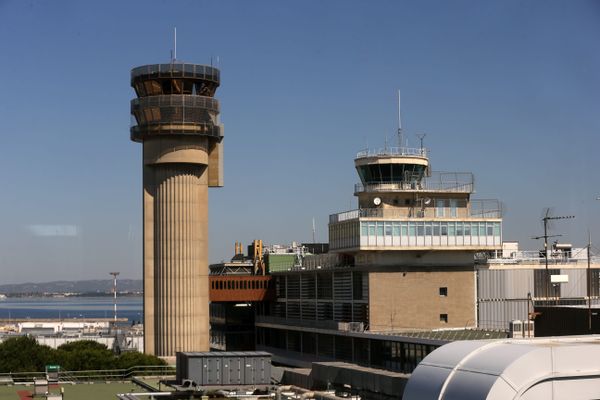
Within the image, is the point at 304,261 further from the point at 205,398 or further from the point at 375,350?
the point at 205,398

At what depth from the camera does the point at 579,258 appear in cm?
9119

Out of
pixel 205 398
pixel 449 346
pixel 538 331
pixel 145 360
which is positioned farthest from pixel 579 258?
pixel 449 346

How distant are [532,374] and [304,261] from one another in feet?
237

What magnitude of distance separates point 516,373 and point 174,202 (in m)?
69.9

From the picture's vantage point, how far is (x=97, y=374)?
79250 millimetres

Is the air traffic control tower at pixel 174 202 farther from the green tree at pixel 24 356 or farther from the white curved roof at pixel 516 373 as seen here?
the white curved roof at pixel 516 373

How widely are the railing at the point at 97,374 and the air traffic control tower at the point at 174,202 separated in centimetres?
1345

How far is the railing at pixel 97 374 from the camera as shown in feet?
241

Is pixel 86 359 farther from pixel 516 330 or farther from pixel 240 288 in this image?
pixel 516 330

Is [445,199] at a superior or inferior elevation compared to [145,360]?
superior

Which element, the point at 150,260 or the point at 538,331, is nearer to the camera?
the point at 538,331

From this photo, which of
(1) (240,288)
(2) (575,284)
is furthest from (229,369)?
(1) (240,288)

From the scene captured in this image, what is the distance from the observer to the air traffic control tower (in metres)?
96.1

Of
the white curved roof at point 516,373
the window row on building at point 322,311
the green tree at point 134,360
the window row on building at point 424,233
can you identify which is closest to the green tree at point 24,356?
the green tree at point 134,360
